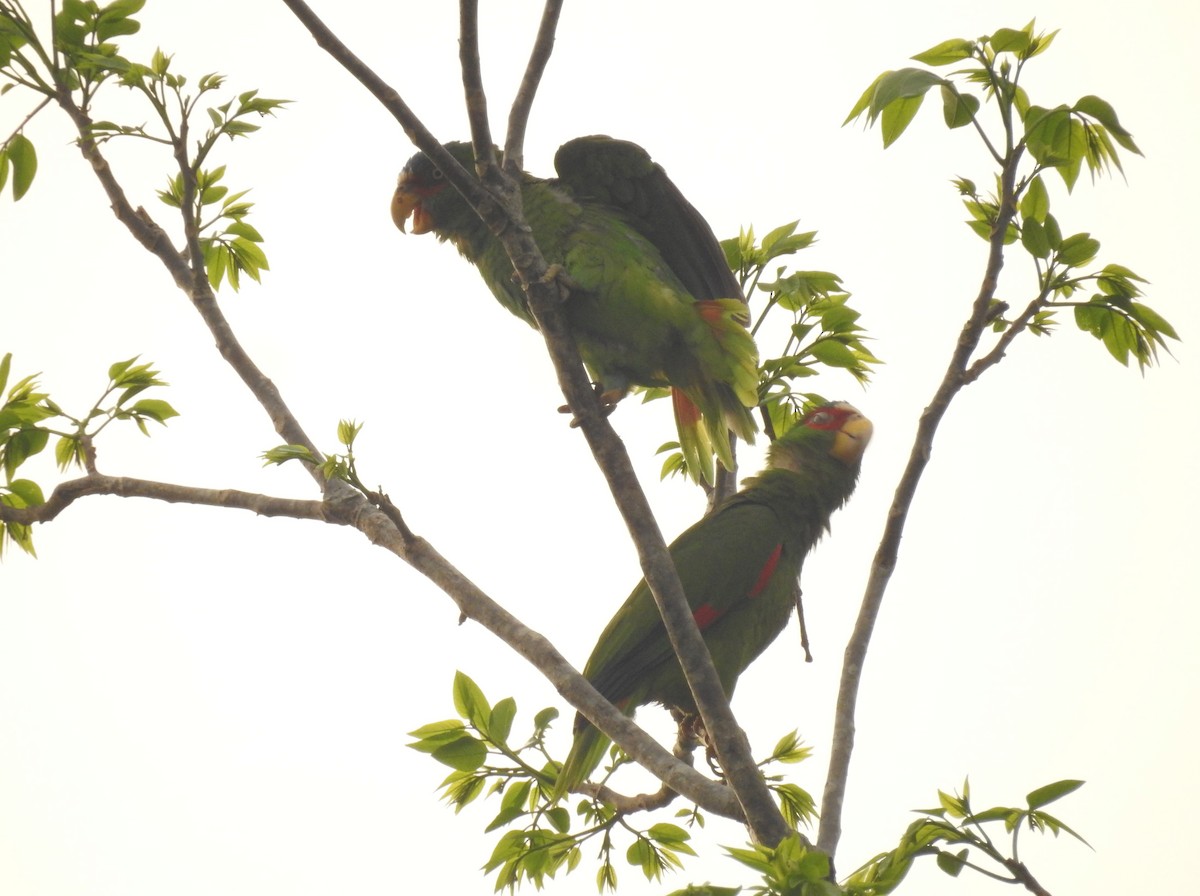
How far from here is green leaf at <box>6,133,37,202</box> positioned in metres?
2.99

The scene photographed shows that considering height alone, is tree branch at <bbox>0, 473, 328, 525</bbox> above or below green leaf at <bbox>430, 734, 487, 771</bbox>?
above

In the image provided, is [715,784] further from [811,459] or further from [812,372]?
[811,459]

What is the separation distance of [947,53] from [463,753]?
6.43 feet

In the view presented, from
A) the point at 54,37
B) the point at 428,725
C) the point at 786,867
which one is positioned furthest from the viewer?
the point at 54,37

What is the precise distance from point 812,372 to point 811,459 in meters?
0.65

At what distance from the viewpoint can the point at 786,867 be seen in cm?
186

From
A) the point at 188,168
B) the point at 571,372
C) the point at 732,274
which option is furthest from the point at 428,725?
the point at 732,274

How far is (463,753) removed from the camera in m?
2.61

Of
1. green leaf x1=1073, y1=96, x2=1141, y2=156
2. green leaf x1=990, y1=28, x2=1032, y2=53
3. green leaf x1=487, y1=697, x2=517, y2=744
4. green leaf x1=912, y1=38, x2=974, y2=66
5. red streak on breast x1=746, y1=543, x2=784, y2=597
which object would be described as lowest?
green leaf x1=487, y1=697, x2=517, y2=744

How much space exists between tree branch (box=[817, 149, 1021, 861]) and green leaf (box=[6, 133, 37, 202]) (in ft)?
8.12

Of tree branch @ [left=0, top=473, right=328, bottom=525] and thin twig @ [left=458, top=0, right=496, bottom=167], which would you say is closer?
thin twig @ [left=458, top=0, right=496, bottom=167]

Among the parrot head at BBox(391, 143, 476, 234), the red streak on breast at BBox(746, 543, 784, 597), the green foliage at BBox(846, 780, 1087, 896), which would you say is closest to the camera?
the green foliage at BBox(846, 780, 1087, 896)

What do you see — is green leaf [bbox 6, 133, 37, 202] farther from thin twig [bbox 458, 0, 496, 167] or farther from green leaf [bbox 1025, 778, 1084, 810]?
green leaf [bbox 1025, 778, 1084, 810]

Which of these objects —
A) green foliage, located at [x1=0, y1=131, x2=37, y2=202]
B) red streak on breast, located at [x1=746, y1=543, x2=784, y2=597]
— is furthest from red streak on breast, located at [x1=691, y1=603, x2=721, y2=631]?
green foliage, located at [x1=0, y1=131, x2=37, y2=202]
